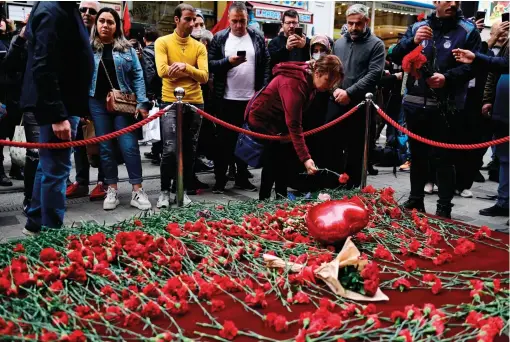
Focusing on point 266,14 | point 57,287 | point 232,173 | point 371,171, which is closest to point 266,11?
point 266,14

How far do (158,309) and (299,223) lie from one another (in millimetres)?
1516

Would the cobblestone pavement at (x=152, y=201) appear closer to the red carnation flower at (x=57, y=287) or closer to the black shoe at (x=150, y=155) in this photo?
the black shoe at (x=150, y=155)

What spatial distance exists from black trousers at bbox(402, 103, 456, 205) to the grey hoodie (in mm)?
454

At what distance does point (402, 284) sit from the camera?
2.45m

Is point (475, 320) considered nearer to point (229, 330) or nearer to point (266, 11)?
point (229, 330)

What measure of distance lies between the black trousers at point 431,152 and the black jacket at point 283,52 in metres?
1.32

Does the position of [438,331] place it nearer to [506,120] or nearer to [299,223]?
[299,223]

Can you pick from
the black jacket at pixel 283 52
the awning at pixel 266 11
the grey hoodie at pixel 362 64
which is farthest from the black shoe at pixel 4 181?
the awning at pixel 266 11

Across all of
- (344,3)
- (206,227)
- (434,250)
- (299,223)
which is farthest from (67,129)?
(344,3)

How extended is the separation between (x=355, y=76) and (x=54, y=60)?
111 inches

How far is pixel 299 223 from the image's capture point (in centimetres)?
338

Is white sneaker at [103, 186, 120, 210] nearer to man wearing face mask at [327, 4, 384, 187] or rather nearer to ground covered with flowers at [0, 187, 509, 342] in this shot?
ground covered with flowers at [0, 187, 509, 342]

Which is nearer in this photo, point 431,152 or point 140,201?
point 431,152

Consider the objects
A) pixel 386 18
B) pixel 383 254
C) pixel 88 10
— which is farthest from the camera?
pixel 386 18
